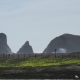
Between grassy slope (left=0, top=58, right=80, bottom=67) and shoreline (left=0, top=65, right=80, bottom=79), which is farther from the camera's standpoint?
grassy slope (left=0, top=58, right=80, bottom=67)

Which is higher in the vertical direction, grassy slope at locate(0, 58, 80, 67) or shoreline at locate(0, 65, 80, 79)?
grassy slope at locate(0, 58, 80, 67)

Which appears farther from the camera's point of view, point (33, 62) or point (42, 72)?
point (33, 62)

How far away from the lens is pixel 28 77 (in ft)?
275

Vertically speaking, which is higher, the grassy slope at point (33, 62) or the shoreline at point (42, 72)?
the grassy slope at point (33, 62)

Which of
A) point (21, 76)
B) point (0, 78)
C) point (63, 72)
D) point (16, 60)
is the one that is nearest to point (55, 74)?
point (63, 72)

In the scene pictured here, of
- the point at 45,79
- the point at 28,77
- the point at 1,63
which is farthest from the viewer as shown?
the point at 1,63

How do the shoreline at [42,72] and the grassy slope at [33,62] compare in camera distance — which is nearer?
the shoreline at [42,72]

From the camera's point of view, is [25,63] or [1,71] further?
[25,63]

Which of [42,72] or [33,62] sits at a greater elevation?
[33,62]

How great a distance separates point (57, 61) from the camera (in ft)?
Result: 347

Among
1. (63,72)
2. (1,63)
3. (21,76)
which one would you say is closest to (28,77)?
(21,76)

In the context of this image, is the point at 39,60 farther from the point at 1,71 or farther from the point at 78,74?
the point at 78,74

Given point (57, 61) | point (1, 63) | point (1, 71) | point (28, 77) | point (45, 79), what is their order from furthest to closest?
point (1, 63) → point (57, 61) → point (1, 71) → point (28, 77) → point (45, 79)

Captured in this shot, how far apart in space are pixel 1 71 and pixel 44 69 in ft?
41.6
